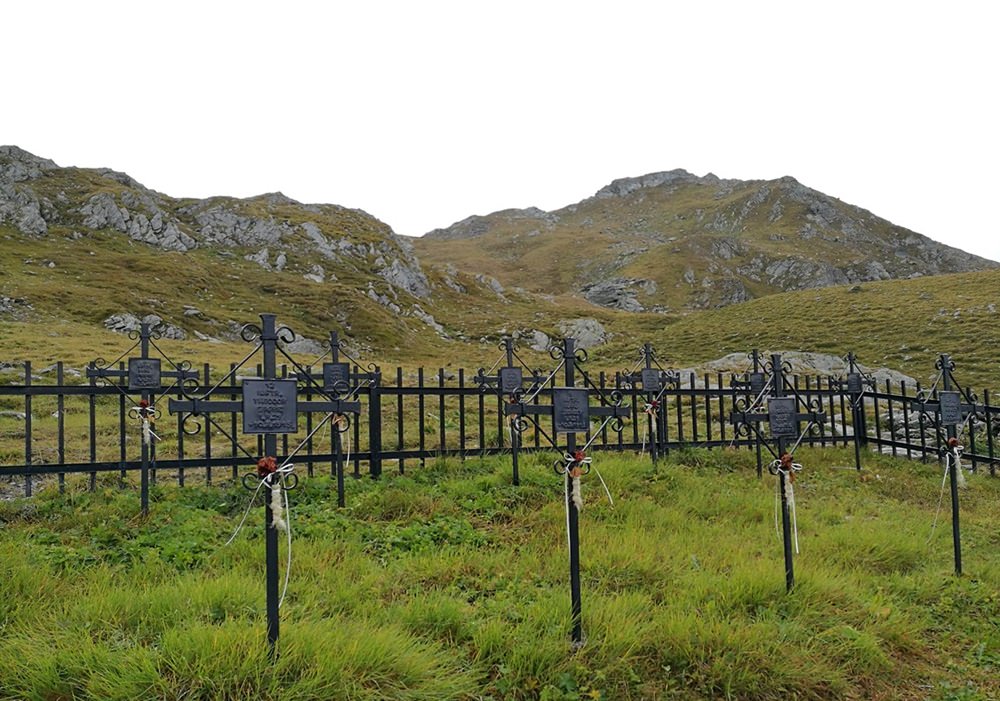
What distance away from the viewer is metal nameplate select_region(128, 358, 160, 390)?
6805mm

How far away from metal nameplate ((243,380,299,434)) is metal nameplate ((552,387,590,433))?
1787mm

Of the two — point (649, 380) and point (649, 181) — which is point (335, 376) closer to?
point (649, 380)

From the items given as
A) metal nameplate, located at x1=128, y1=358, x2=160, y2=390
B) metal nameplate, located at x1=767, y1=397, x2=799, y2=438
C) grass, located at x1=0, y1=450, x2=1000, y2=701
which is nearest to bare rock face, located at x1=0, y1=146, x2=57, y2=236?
metal nameplate, located at x1=128, y1=358, x2=160, y2=390

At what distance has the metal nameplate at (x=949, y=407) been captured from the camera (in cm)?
656

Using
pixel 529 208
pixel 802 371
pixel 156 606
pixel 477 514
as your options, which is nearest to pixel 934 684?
pixel 477 514

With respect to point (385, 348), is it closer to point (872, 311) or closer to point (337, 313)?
point (337, 313)

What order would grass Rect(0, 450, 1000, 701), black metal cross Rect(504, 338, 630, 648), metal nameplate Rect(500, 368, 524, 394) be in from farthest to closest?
metal nameplate Rect(500, 368, 524, 394) → black metal cross Rect(504, 338, 630, 648) → grass Rect(0, 450, 1000, 701)

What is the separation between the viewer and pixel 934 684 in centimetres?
396

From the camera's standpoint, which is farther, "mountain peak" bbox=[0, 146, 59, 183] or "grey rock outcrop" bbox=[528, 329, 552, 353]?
"mountain peak" bbox=[0, 146, 59, 183]

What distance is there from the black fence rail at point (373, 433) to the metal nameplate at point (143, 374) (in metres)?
0.14

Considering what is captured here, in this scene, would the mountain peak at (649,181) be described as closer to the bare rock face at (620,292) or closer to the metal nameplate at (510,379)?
the bare rock face at (620,292)

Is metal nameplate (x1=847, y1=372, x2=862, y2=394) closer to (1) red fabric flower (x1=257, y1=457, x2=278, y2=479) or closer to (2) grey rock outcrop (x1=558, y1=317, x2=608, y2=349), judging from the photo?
(1) red fabric flower (x1=257, y1=457, x2=278, y2=479)

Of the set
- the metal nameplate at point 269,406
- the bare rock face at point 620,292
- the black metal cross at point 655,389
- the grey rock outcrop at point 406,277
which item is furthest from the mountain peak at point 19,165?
the metal nameplate at point 269,406

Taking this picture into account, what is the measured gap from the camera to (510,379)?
8258 mm
